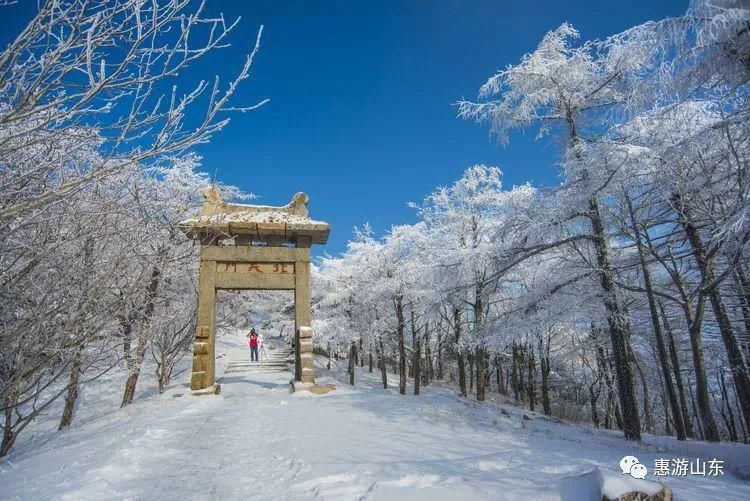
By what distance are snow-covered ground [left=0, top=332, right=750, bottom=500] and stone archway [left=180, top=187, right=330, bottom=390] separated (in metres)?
2.39

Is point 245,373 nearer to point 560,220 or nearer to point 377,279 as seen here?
point 377,279

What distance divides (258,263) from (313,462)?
6399 mm

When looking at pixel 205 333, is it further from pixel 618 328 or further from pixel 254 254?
pixel 618 328

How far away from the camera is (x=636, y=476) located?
2287 mm

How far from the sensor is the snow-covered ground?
2.61m

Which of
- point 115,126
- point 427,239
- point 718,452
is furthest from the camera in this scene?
point 427,239

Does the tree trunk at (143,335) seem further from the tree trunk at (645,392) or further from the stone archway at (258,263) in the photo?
the tree trunk at (645,392)

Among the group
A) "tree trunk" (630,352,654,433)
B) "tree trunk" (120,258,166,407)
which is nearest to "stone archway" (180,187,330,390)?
"tree trunk" (120,258,166,407)

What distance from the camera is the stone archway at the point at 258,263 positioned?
8.34 m

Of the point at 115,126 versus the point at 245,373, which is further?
the point at 245,373

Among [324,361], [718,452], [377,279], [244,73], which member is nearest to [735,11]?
[244,73]

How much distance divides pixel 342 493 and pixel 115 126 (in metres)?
2.75

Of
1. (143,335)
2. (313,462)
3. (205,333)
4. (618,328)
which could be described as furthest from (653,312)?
(143,335)

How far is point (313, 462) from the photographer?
3289 millimetres
